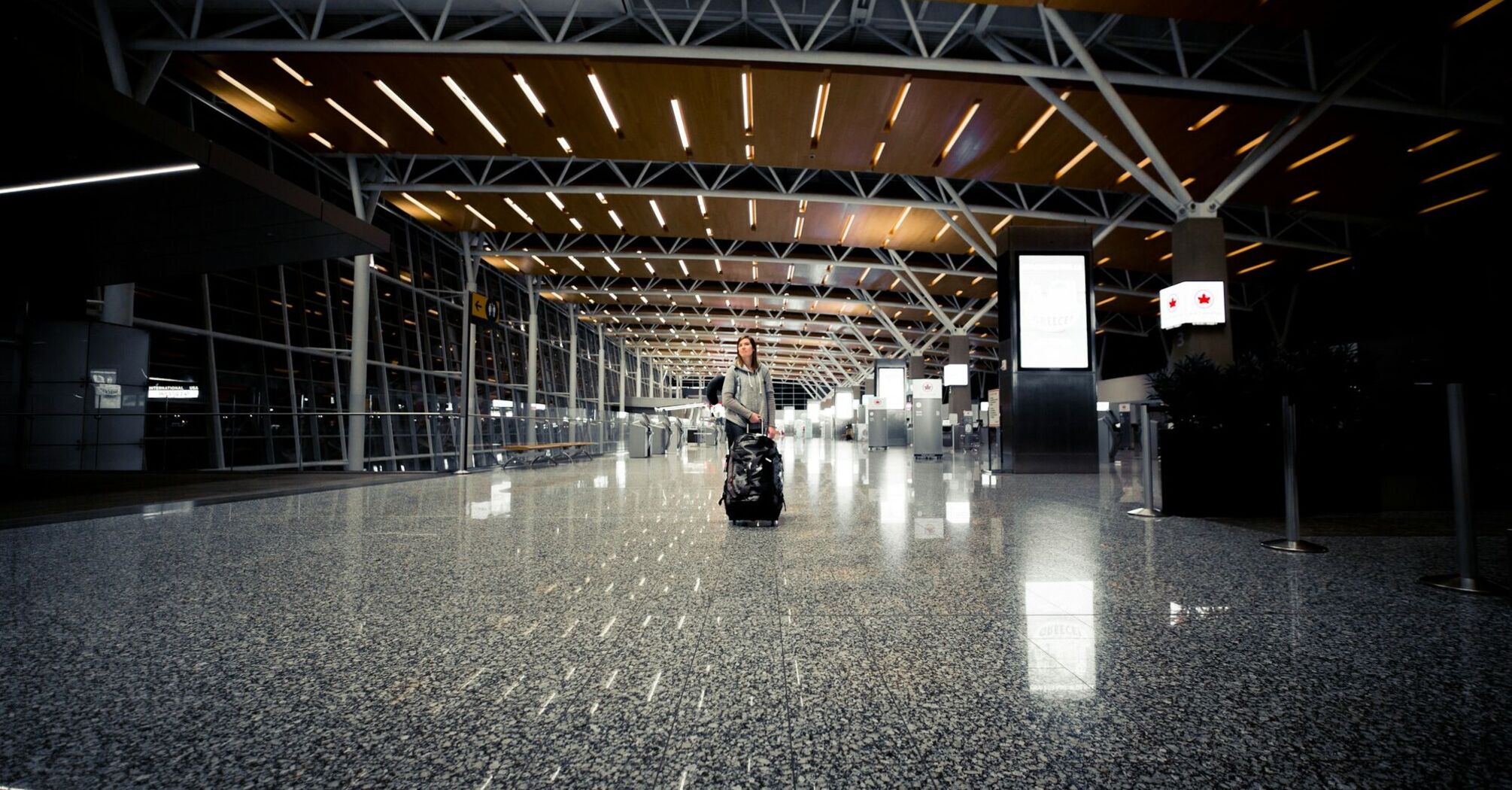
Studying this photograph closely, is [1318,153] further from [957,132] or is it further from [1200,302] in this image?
[957,132]

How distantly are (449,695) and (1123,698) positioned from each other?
188 centimetres

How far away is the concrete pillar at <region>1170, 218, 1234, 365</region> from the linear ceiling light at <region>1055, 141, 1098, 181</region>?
2.46m

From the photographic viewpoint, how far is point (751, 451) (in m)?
5.33

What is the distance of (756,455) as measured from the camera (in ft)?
17.5

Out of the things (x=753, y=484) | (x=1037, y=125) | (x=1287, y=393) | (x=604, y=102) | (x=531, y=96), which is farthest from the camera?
(x=1037, y=125)

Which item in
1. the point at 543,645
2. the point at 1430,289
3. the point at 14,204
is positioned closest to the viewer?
the point at 543,645

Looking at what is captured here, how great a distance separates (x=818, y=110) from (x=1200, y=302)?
28.1 ft

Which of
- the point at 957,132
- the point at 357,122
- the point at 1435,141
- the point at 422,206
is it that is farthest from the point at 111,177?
the point at 1435,141

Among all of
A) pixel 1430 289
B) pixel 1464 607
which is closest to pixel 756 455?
pixel 1464 607

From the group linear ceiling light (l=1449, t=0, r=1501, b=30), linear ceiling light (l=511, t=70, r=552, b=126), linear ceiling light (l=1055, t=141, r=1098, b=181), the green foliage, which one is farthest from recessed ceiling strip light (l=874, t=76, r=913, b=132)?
the green foliage

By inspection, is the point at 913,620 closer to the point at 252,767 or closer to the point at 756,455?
the point at 252,767

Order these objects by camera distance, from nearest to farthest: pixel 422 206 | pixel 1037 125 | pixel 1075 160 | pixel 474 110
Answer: pixel 474 110
pixel 1037 125
pixel 1075 160
pixel 422 206

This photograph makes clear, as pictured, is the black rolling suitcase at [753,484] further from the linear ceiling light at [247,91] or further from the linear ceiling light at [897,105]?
the linear ceiling light at [247,91]

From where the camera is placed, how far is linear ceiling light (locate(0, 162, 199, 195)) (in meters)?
6.88
